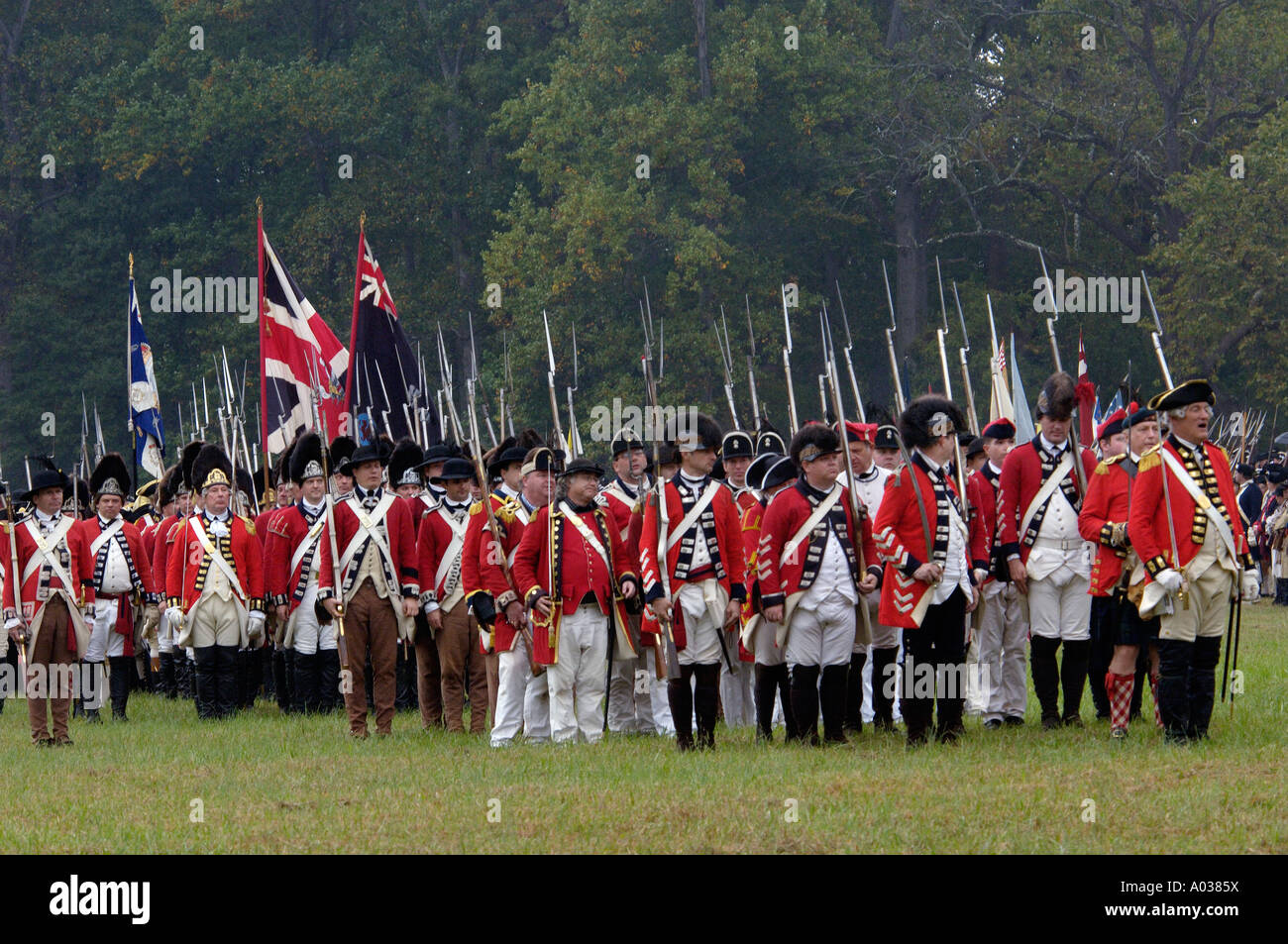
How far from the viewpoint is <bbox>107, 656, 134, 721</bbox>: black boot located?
15.3 metres

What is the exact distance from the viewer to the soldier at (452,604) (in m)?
12.7

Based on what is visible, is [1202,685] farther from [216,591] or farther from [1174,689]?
[216,591]

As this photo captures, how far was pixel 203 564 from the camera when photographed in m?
14.3

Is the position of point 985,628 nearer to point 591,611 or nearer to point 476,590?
point 591,611

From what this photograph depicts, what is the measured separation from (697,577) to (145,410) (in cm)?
875

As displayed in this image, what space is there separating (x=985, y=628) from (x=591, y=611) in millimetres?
2443

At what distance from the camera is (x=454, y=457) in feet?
43.8

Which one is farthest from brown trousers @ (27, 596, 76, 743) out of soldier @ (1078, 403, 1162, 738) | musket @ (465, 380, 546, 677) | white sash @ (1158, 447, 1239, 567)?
white sash @ (1158, 447, 1239, 567)

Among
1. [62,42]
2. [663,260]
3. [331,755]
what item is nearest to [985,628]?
[331,755]

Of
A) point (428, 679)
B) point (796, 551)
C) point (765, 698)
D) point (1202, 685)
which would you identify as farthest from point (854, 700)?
point (428, 679)

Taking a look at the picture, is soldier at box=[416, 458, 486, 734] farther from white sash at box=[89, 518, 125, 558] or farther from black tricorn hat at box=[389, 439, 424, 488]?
white sash at box=[89, 518, 125, 558]

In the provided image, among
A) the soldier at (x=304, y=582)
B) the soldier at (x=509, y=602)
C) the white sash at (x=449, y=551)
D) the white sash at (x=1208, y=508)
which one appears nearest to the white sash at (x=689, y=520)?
the soldier at (x=509, y=602)

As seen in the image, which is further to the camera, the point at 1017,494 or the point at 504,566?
the point at 504,566

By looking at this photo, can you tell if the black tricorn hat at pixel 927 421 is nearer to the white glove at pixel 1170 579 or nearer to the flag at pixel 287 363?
the white glove at pixel 1170 579
